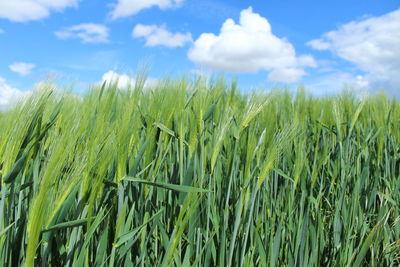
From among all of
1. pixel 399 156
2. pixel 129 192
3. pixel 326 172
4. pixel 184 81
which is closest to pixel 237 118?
pixel 184 81

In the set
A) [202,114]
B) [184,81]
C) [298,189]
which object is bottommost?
[298,189]

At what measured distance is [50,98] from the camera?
0.97m

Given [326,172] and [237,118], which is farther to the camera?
[326,172]

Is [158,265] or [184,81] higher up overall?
[184,81]

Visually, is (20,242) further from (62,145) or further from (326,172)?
(326,172)

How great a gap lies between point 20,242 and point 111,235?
0.72 ft

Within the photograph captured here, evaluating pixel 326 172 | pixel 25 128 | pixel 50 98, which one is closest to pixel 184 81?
pixel 50 98

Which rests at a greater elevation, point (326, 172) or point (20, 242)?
point (326, 172)

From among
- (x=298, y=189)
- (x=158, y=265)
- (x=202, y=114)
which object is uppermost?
(x=202, y=114)

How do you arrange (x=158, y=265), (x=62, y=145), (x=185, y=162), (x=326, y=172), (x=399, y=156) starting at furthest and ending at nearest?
(x=399, y=156), (x=326, y=172), (x=185, y=162), (x=158, y=265), (x=62, y=145)

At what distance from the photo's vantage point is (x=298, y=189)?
1385mm

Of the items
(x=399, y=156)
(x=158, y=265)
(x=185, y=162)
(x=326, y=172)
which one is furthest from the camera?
(x=399, y=156)

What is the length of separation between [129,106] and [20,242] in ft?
1.16

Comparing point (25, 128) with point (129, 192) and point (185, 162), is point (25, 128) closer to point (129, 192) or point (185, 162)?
point (129, 192)
